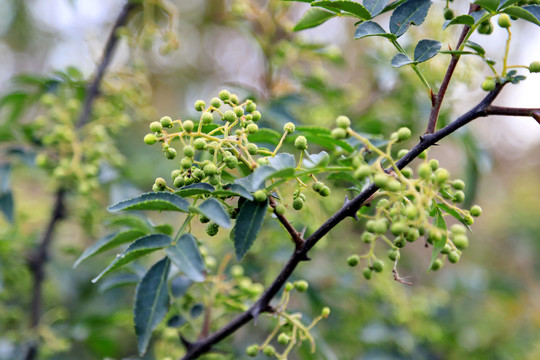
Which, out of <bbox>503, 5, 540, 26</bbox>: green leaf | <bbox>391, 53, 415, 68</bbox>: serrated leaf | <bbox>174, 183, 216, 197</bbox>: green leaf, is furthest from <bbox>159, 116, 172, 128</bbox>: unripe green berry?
<bbox>503, 5, 540, 26</bbox>: green leaf

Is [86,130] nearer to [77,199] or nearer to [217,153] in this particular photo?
[77,199]

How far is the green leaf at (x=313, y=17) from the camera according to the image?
123 cm

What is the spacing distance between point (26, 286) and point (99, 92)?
114 centimetres

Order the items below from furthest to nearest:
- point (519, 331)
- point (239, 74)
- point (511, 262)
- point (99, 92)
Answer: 1. point (239, 74)
2. point (511, 262)
3. point (519, 331)
4. point (99, 92)

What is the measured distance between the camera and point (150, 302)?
99cm

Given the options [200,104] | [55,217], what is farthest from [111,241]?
[55,217]

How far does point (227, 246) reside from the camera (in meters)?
2.47

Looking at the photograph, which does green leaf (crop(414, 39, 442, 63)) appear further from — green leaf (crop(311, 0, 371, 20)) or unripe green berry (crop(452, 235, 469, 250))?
unripe green berry (crop(452, 235, 469, 250))

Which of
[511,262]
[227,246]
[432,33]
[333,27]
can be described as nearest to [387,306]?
[227,246]

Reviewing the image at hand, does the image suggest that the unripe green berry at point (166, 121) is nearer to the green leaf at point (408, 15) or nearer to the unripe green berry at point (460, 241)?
the green leaf at point (408, 15)

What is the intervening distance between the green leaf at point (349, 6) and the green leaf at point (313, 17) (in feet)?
0.50

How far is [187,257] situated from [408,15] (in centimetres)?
74

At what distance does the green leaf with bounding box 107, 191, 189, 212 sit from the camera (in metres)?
0.97

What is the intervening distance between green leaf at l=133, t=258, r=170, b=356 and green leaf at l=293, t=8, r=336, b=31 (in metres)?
0.72
